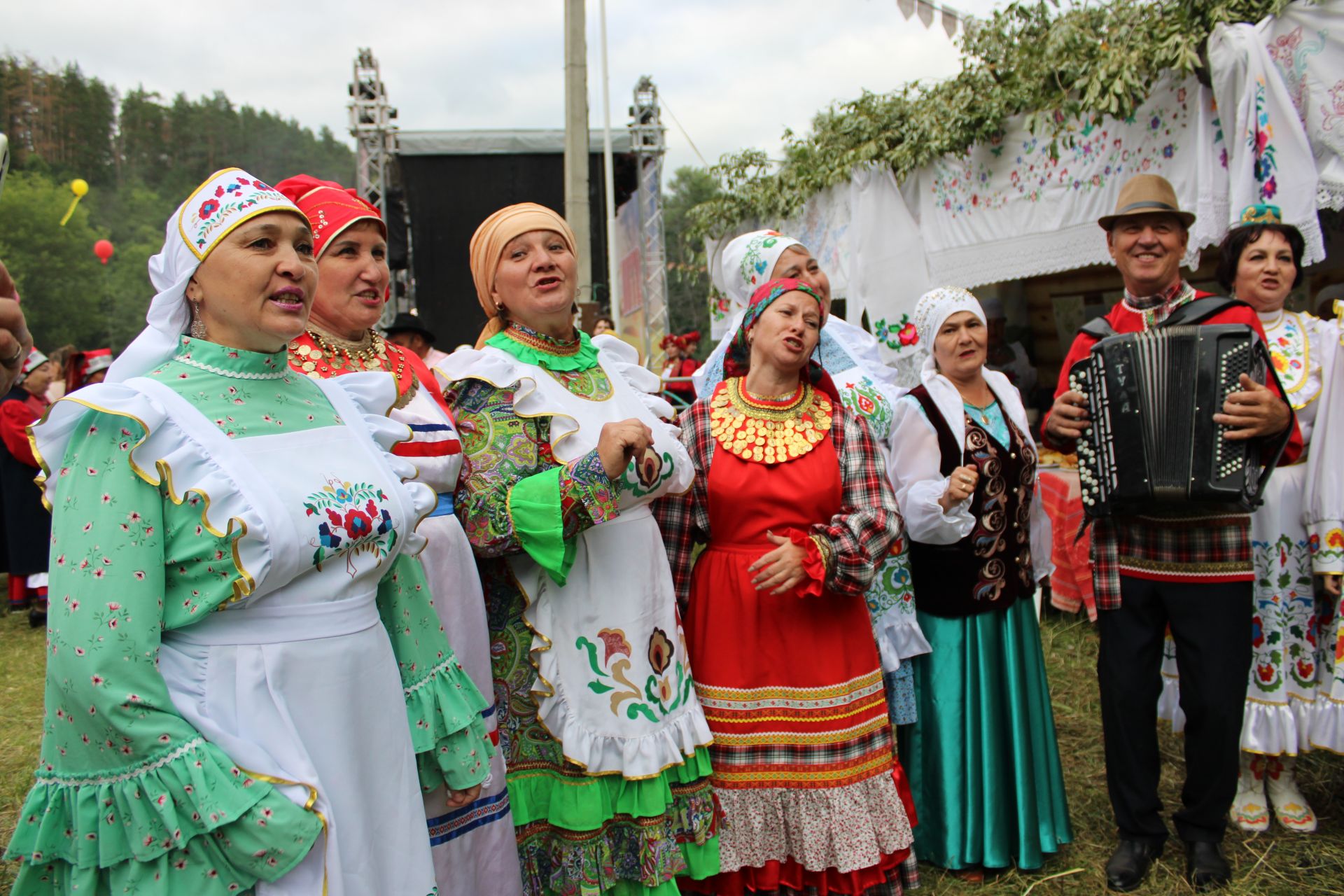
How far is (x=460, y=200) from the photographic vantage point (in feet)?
44.7

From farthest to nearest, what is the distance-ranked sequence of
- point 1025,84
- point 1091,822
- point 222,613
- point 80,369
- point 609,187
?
1. point 609,187
2. point 80,369
3. point 1025,84
4. point 1091,822
5. point 222,613

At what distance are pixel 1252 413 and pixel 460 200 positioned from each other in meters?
12.5

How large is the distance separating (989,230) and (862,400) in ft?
12.6

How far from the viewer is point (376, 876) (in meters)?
1.67

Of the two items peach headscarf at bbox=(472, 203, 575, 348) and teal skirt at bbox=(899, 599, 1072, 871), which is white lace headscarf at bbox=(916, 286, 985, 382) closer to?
teal skirt at bbox=(899, 599, 1072, 871)

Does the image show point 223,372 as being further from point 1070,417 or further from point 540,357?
point 1070,417

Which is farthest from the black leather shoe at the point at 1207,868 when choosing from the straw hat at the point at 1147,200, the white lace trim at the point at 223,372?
the white lace trim at the point at 223,372

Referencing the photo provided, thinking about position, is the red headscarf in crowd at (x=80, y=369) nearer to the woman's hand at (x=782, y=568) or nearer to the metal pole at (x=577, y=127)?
the metal pole at (x=577, y=127)

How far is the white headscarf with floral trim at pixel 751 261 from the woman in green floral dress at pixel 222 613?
2.05 meters

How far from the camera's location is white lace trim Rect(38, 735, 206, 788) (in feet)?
4.65

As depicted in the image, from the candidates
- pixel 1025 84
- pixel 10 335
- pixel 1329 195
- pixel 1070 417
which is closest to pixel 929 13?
pixel 1025 84

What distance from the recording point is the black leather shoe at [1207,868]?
2.93 metres

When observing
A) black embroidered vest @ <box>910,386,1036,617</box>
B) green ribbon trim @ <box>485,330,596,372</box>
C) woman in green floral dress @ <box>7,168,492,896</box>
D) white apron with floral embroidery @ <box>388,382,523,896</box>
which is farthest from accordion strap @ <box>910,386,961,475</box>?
woman in green floral dress @ <box>7,168,492,896</box>

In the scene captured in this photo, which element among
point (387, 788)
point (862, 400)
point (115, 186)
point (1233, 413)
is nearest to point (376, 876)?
point (387, 788)
